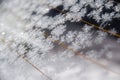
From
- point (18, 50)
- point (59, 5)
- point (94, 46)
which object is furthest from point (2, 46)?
point (94, 46)

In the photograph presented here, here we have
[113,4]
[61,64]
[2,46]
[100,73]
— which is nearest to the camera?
[100,73]

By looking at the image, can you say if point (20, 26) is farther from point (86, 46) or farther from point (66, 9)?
A: point (86, 46)

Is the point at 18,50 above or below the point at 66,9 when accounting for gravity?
below

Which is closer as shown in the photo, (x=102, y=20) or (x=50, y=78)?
(x=50, y=78)

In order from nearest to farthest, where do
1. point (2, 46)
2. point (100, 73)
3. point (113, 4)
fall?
1. point (100, 73)
2. point (113, 4)
3. point (2, 46)

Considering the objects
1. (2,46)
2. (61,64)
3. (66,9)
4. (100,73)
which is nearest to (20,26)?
(2,46)

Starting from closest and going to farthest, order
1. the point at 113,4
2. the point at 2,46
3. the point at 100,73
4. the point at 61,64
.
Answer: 1. the point at 100,73
2. the point at 61,64
3. the point at 113,4
4. the point at 2,46

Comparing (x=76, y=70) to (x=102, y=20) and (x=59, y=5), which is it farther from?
(x=59, y=5)

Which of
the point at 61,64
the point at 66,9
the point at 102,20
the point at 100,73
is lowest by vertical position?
the point at 100,73

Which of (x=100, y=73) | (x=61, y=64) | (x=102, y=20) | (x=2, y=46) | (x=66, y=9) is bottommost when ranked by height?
(x=100, y=73)
